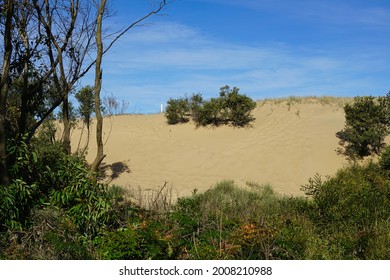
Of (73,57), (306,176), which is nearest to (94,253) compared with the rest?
(73,57)

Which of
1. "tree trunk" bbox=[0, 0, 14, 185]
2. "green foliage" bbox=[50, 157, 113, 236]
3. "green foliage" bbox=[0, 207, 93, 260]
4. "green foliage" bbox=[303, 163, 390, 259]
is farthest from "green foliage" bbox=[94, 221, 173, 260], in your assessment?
"green foliage" bbox=[303, 163, 390, 259]

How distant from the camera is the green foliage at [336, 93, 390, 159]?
16.2m

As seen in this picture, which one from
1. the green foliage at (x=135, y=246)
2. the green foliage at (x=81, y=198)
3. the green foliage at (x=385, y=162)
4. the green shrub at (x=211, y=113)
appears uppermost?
the green shrub at (x=211, y=113)

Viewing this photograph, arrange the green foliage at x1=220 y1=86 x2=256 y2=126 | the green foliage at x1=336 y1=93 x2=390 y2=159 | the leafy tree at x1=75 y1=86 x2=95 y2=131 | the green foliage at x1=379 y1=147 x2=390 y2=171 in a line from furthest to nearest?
the green foliage at x1=220 y1=86 x2=256 y2=126 → the leafy tree at x1=75 y1=86 x2=95 y2=131 → the green foliage at x1=336 y1=93 x2=390 y2=159 → the green foliage at x1=379 y1=147 x2=390 y2=171

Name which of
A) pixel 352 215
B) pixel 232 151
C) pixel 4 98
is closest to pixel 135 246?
pixel 4 98

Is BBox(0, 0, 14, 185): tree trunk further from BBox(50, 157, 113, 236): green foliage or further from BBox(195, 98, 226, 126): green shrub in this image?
BBox(195, 98, 226, 126): green shrub

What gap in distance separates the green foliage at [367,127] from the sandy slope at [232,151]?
0.77 metres

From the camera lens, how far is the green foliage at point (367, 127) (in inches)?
636

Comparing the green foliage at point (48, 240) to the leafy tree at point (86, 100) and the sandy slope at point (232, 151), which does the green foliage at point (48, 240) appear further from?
the leafy tree at point (86, 100)

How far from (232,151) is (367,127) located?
5.26 m

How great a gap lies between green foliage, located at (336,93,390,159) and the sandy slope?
0.77 m

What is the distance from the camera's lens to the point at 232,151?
60.8 feet

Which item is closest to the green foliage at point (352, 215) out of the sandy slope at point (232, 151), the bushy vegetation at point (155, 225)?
the bushy vegetation at point (155, 225)
